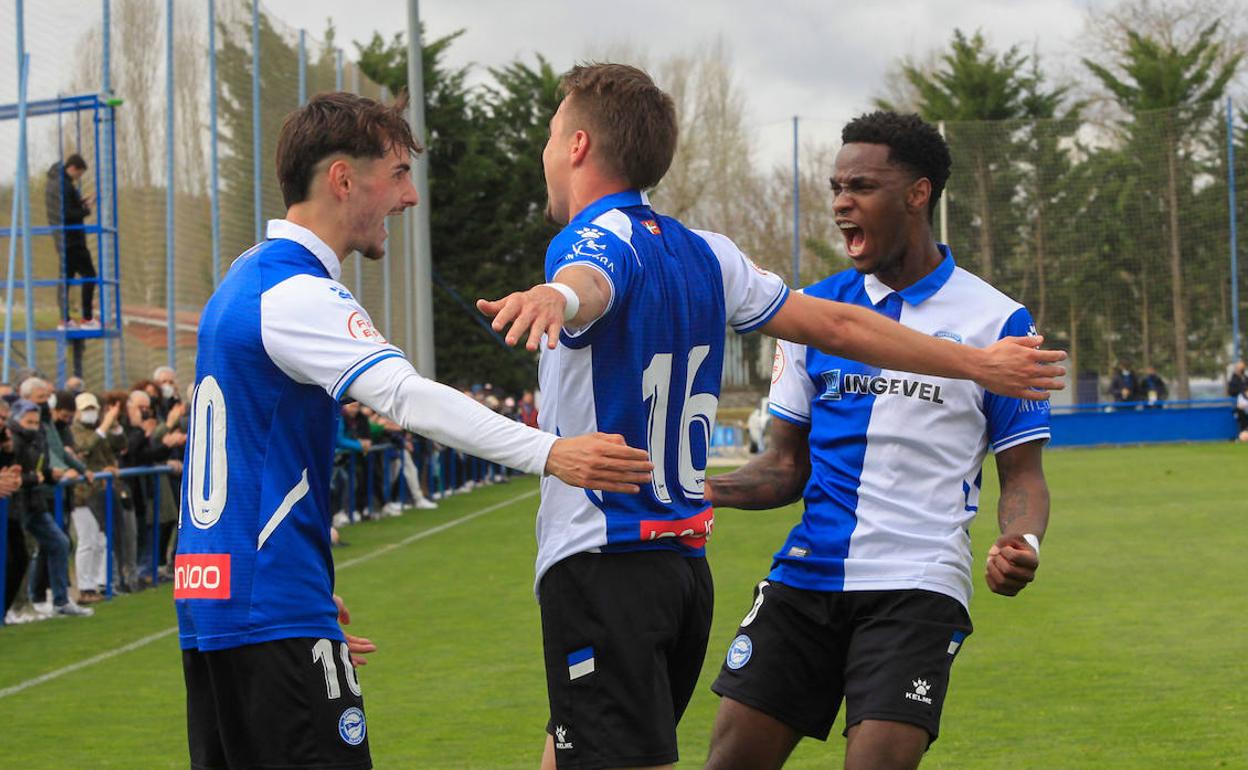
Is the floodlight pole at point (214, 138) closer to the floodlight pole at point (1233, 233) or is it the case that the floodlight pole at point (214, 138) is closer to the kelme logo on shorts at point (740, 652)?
the kelme logo on shorts at point (740, 652)

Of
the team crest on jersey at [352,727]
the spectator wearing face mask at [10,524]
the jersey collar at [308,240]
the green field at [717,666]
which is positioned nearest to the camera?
the team crest on jersey at [352,727]

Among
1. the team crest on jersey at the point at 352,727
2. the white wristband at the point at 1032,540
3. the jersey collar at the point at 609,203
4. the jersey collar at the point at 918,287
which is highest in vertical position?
the jersey collar at the point at 609,203

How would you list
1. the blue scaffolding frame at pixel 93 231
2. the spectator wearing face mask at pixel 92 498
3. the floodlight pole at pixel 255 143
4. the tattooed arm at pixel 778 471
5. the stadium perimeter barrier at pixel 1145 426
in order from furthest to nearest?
1. the stadium perimeter barrier at pixel 1145 426
2. the floodlight pole at pixel 255 143
3. the blue scaffolding frame at pixel 93 231
4. the spectator wearing face mask at pixel 92 498
5. the tattooed arm at pixel 778 471

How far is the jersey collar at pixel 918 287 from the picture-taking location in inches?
183

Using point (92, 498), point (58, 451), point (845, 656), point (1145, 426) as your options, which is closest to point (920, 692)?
point (845, 656)

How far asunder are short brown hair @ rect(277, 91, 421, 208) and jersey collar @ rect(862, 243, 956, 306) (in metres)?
1.57

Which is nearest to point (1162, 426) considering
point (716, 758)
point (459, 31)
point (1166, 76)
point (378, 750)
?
point (1166, 76)

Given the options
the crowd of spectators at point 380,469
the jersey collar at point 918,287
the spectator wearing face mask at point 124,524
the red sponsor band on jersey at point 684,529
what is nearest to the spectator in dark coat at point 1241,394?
the crowd of spectators at point 380,469

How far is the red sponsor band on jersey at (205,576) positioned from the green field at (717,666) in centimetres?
393

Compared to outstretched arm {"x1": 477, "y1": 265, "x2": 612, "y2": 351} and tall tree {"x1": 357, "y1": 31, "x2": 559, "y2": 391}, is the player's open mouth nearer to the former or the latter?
outstretched arm {"x1": 477, "y1": 265, "x2": 612, "y2": 351}

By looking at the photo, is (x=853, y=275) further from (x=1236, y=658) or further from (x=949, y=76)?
(x=949, y=76)

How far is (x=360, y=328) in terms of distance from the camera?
3.39m

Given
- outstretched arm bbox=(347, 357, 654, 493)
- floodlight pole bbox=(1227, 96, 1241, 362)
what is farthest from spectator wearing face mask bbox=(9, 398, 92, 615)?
floodlight pole bbox=(1227, 96, 1241, 362)

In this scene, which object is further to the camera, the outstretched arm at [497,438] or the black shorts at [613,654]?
the black shorts at [613,654]
